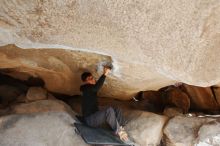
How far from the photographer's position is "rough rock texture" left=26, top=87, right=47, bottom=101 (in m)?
5.54

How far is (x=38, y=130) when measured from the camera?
15.8ft

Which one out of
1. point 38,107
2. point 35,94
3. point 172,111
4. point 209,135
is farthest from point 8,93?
point 209,135

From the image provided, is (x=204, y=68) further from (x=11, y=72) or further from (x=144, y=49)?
(x=11, y=72)

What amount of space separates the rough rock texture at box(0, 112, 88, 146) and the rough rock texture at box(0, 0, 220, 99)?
51.8 inches

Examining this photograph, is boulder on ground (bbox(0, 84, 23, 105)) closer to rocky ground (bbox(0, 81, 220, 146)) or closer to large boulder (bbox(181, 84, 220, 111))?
rocky ground (bbox(0, 81, 220, 146))

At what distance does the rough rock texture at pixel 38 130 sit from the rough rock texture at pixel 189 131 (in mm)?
1397

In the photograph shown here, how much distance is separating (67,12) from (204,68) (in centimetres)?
178

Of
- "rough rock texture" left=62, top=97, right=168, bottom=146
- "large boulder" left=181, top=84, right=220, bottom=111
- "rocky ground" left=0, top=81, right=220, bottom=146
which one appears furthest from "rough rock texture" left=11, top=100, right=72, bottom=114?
"large boulder" left=181, top=84, right=220, bottom=111

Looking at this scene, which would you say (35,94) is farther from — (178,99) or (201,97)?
(201,97)

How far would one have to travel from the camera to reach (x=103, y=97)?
6.15m

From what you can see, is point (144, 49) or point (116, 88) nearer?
point (144, 49)

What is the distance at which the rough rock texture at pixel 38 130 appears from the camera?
4672 mm

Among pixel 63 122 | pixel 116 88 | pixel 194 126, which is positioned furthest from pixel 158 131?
pixel 63 122

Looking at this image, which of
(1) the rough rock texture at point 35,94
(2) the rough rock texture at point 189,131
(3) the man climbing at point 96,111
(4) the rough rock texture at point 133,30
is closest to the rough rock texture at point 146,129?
(2) the rough rock texture at point 189,131
